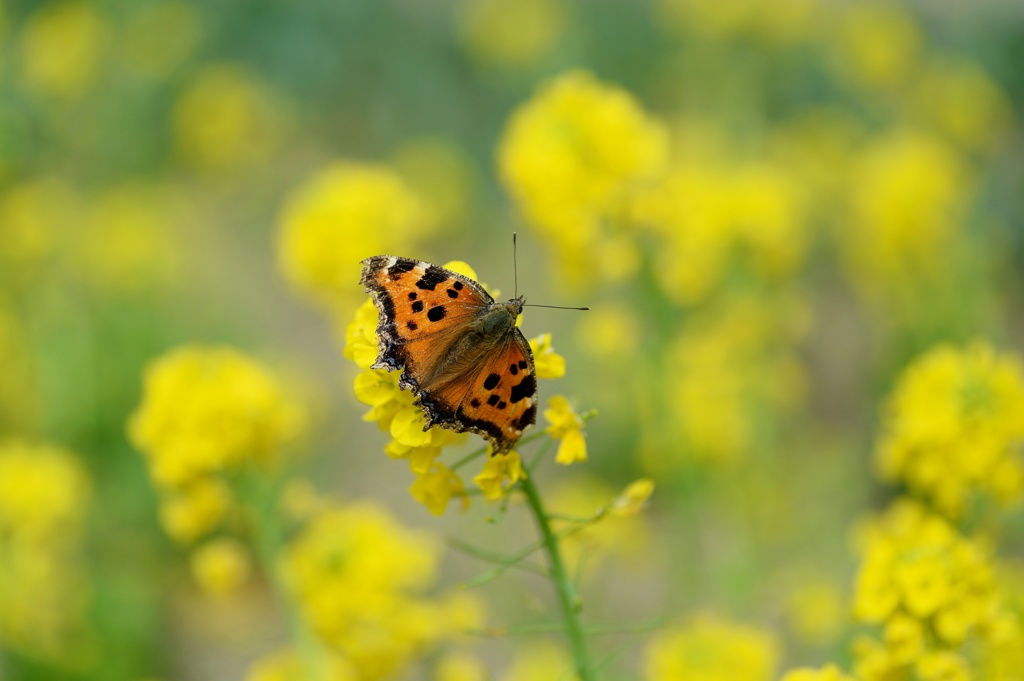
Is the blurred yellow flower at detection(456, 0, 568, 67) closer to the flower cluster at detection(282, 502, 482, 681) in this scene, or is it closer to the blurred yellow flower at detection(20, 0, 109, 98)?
the blurred yellow flower at detection(20, 0, 109, 98)

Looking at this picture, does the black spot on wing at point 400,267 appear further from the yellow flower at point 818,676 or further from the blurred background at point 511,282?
the yellow flower at point 818,676

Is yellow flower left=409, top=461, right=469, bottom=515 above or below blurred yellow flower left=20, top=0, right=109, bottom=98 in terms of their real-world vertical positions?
below

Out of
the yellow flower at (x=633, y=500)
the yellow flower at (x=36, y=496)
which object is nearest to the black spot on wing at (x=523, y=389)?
the yellow flower at (x=633, y=500)

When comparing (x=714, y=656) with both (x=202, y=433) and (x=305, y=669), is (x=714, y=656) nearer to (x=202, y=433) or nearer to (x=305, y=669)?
(x=305, y=669)

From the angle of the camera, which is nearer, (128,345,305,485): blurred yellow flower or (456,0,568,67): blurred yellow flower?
(128,345,305,485): blurred yellow flower

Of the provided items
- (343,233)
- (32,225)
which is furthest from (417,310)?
(32,225)

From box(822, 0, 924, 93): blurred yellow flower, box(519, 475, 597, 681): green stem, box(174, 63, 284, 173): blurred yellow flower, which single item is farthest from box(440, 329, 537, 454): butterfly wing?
box(174, 63, 284, 173): blurred yellow flower

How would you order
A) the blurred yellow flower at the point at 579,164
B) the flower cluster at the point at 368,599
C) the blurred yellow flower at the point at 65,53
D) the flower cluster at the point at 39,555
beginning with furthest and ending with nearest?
the blurred yellow flower at the point at 65,53 < the flower cluster at the point at 39,555 < the blurred yellow flower at the point at 579,164 < the flower cluster at the point at 368,599
